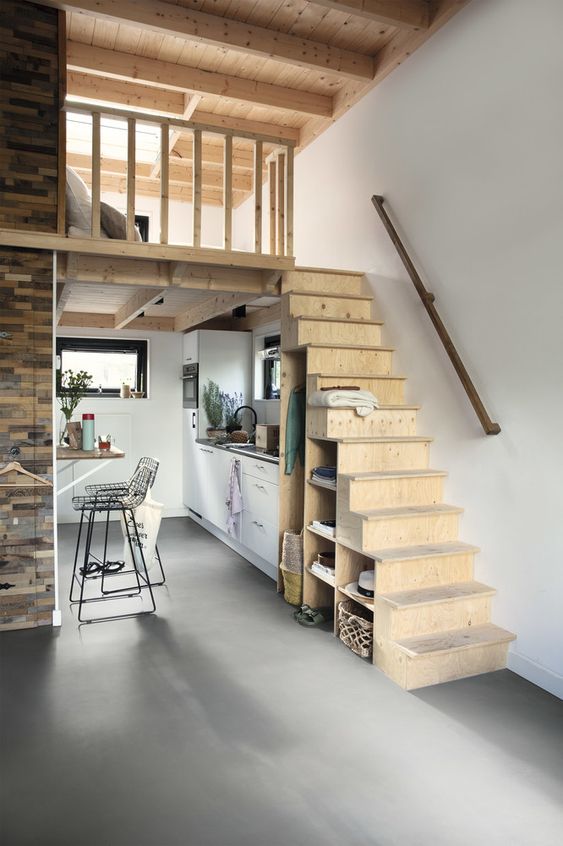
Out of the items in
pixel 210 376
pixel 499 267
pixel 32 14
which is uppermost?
pixel 32 14

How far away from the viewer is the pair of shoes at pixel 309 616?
3541 mm

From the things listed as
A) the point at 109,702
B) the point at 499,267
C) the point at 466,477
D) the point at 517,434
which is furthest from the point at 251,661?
the point at 499,267

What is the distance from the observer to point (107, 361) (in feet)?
21.5

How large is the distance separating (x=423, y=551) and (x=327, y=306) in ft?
5.84

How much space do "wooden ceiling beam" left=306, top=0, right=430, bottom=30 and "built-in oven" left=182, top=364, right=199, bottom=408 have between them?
10.9 feet

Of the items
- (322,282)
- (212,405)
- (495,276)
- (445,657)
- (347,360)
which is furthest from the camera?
(212,405)

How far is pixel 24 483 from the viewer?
339 cm

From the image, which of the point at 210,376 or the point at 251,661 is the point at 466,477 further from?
the point at 210,376

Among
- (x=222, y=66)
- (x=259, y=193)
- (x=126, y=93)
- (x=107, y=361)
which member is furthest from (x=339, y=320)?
(x=107, y=361)

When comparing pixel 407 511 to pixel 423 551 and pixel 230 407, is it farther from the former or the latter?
pixel 230 407

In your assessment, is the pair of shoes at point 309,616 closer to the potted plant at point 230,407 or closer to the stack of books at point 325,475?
the stack of books at point 325,475

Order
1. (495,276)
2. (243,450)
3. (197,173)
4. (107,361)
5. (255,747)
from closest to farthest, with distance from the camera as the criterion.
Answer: (255,747), (495,276), (197,173), (243,450), (107,361)

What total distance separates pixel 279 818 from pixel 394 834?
13.8 inches

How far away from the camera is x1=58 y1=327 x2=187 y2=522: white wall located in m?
6.39
